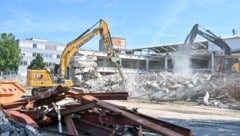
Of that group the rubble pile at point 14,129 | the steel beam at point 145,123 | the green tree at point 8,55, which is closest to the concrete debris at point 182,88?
the steel beam at point 145,123

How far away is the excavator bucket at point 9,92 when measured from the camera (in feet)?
32.6

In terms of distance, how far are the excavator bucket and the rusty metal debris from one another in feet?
4.40

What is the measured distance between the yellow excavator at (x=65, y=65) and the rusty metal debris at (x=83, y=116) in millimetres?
17774

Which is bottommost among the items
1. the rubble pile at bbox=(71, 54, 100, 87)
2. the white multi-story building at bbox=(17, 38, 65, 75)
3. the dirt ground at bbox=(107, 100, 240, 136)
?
the dirt ground at bbox=(107, 100, 240, 136)

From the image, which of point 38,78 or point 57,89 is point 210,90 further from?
point 57,89

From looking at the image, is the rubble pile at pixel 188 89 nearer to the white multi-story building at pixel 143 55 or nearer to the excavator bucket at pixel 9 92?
the white multi-story building at pixel 143 55

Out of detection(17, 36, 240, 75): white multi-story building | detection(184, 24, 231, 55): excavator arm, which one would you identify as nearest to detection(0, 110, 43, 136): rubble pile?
detection(184, 24, 231, 55): excavator arm

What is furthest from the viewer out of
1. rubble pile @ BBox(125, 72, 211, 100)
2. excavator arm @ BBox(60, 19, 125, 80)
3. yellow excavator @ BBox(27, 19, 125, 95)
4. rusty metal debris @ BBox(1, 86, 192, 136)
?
rubble pile @ BBox(125, 72, 211, 100)

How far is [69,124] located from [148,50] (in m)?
82.3

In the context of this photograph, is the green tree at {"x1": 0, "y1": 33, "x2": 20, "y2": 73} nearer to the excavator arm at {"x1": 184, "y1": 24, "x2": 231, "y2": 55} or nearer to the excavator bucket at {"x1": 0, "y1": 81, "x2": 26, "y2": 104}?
the excavator arm at {"x1": 184, "y1": 24, "x2": 231, "y2": 55}

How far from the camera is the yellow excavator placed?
2667cm

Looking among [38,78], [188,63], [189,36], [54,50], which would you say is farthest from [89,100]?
[54,50]

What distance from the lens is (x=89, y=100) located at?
7949 millimetres

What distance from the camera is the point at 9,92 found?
10.2m
